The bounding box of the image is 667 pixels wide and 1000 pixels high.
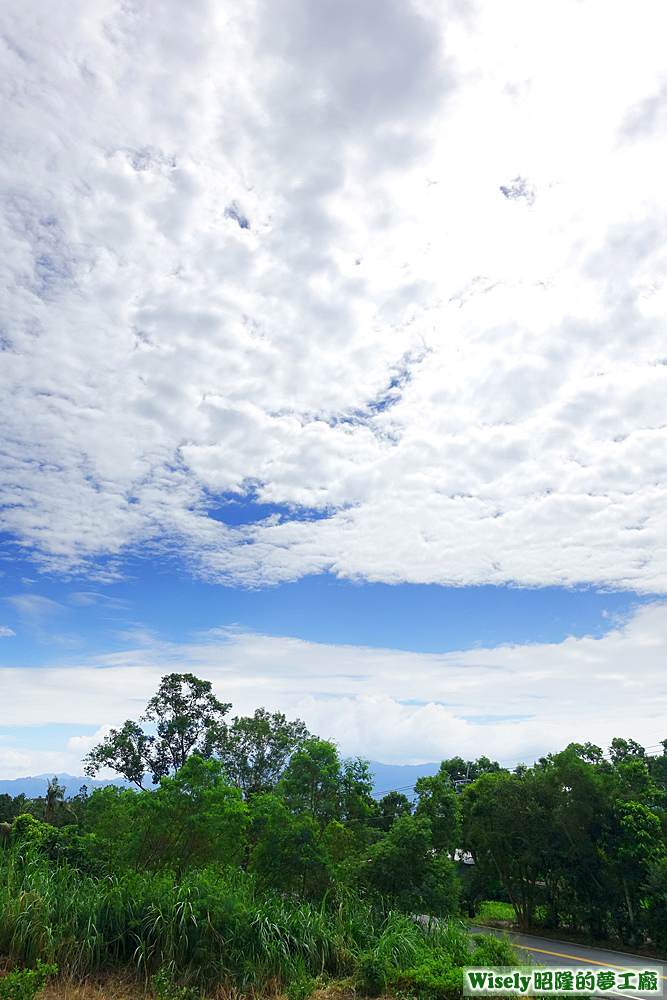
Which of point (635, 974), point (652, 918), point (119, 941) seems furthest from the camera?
point (652, 918)

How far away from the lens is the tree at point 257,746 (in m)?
38.0

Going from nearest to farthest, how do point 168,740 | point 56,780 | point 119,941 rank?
point 119,941 → point 56,780 → point 168,740

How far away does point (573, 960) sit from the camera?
17500 mm

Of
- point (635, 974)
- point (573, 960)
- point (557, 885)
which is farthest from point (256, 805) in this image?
point (557, 885)

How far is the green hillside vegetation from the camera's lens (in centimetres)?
754

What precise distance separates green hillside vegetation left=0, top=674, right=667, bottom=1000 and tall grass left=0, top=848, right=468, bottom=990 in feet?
0.08

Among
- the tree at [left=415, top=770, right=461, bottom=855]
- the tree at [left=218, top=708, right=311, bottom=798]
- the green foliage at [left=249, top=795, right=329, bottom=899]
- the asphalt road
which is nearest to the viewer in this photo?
the green foliage at [left=249, top=795, right=329, bottom=899]

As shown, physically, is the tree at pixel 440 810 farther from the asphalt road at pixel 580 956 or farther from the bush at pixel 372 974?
the bush at pixel 372 974

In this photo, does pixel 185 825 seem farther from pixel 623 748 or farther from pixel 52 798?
pixel 623 748

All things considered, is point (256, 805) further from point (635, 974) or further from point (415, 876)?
point (635, 974)

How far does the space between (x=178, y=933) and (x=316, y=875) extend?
528 centimetres

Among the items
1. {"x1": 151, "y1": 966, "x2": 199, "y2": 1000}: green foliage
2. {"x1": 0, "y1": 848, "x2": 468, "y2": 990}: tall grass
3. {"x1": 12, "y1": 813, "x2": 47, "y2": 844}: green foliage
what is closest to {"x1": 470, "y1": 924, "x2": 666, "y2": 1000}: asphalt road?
{"x1": 0, "y1": 848, "x2": 468, "y2": 990}: tall grass

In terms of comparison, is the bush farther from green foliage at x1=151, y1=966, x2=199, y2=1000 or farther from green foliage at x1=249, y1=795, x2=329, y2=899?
green foliage at x1=249, y1=795, x2=329, y2=899

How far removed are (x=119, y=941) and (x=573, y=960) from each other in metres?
16.1
